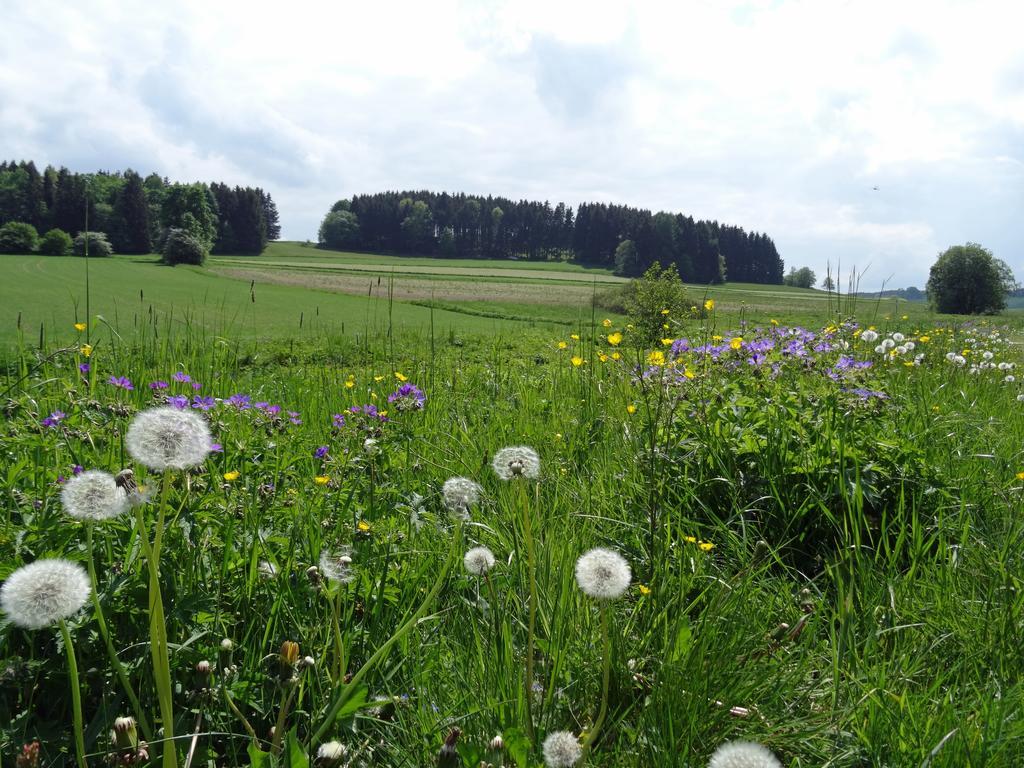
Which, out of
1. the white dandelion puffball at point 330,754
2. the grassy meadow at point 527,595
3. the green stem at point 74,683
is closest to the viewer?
the green stem at point 74,683

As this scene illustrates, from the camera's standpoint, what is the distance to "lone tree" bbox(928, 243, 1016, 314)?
49125 millimetres

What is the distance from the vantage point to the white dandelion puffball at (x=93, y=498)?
101cm

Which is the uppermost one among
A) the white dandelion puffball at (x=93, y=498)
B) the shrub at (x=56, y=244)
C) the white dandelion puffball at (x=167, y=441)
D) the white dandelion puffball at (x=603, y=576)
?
the shrub at (x=56, y=244)

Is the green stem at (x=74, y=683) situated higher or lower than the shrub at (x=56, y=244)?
lower

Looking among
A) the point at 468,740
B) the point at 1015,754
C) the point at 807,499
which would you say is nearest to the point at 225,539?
the point at 468,740

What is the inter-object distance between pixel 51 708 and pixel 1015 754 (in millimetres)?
2141

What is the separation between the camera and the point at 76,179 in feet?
225

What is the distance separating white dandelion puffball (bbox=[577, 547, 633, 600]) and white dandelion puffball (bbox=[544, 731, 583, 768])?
9.2 inches

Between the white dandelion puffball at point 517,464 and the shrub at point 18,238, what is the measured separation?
6946cm

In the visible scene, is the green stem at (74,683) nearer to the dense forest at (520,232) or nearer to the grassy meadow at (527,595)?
the grassy meadow at (527,595)

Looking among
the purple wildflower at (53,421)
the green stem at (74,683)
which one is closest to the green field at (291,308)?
the purple wildflower at (53,421)

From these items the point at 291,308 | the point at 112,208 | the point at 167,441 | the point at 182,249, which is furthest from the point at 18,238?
the point at 167,441

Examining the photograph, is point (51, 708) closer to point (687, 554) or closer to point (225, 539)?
point (225, 539)

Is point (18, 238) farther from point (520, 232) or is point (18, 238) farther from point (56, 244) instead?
point (520, 232)
